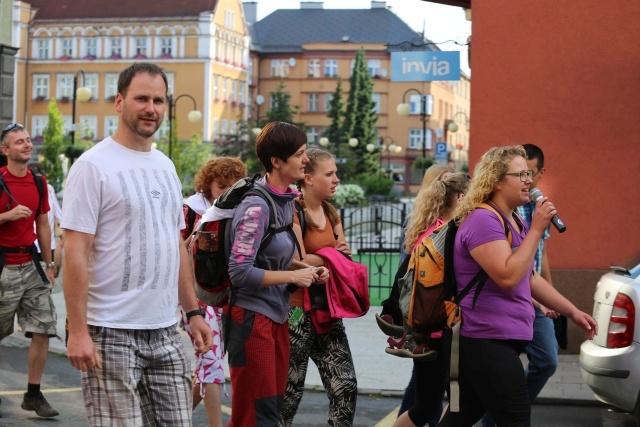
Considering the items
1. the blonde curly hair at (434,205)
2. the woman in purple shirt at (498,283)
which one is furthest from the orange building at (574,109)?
the woman in purple shirt at (498,283)

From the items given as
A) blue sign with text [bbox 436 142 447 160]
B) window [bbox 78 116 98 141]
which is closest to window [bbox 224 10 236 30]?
window [bbox 78 116 98 141]

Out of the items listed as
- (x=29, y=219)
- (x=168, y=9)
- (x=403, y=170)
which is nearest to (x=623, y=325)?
(x=29, y=219)

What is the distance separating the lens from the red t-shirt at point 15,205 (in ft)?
26.7

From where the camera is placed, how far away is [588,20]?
36.6 ft

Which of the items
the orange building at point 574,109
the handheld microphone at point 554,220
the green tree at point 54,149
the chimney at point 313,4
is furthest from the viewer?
the chimney at point 313,4

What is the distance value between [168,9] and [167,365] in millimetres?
94235

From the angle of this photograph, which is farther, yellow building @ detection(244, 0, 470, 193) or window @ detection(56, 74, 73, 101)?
yellow building @ detection(244, 0, 470, 193)

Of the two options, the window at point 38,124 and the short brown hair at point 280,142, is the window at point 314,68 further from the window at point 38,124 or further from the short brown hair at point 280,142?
the short brown hair at point 280,142

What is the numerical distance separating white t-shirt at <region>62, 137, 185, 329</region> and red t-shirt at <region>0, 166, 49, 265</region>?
151 inches

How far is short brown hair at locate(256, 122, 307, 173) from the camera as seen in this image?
5629 millimetres

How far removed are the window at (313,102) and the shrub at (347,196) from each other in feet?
216

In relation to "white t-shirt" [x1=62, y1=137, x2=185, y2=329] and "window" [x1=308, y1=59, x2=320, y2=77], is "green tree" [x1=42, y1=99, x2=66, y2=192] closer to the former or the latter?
"window" [x1=308, y1=59, x2=320, y2=77]

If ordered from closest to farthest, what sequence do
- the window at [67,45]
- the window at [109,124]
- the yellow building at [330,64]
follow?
the window at [109,124] < the window at [67,45] < the yellow building at [330,64]

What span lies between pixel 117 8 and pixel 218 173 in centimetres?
9311
